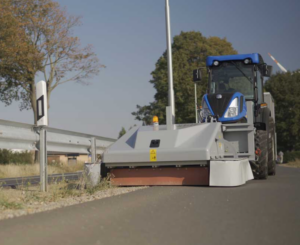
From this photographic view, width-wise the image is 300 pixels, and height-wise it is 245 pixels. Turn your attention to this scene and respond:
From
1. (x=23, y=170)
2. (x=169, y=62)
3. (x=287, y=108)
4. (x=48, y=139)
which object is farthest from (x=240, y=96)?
(x=287, y=108)

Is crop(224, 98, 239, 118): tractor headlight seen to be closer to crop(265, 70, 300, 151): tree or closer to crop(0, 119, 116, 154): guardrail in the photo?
crop(0, 119, 116, 154): guardrail

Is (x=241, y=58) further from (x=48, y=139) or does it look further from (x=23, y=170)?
(x=23, y=170)

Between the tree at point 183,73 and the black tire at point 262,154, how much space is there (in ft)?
99.3

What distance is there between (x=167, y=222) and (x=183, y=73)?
40420mm

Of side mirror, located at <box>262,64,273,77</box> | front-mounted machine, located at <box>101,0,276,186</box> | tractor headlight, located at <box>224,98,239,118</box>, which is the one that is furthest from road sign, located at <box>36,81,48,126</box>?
side mirror, located at <box>262,64,273,77</box>

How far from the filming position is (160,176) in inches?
391

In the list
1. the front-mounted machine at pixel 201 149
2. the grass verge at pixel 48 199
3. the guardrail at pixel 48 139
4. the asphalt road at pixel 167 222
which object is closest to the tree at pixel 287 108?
the front-mounted machine at pixel 201 149

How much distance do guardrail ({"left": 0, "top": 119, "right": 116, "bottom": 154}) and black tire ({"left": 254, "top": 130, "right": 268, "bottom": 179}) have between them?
156 inches

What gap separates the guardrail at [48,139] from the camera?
9547 mm

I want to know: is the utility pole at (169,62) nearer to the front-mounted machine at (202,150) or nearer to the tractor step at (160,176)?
the front-mounted machine at (202,150)

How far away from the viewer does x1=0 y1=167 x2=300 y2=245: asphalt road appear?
4.45m

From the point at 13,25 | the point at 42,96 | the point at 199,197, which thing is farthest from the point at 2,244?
the point at 13,25

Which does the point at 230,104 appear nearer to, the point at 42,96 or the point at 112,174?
the point at 112,174

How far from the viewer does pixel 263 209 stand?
6258mm
